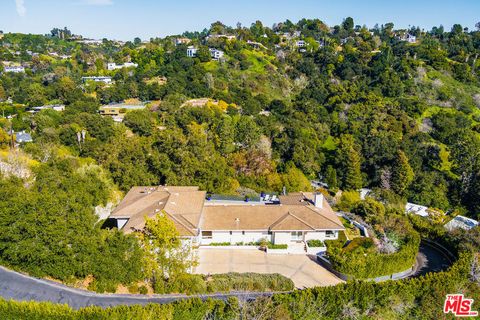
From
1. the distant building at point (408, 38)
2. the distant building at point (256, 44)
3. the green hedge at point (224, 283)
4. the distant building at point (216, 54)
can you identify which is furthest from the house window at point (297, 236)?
the distant building at point (408, 38)

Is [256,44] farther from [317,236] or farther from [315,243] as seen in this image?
[315,243]

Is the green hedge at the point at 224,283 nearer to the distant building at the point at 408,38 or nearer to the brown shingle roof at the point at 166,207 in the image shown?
the brown shingle roof at the point at 166,207

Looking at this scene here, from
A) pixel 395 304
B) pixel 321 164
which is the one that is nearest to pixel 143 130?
pixel 321 164

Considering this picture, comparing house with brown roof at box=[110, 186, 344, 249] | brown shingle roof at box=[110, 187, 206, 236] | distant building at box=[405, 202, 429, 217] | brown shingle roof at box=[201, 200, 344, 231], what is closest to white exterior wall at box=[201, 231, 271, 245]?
house with brown roof at box=[110, 186, 344, 249]

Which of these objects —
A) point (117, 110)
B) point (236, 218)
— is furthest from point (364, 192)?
point (117, 110)

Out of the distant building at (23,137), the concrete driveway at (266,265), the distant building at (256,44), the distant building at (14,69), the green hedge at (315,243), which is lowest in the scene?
the concrete driveway at (266,265)

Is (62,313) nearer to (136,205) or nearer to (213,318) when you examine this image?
(213,318)
